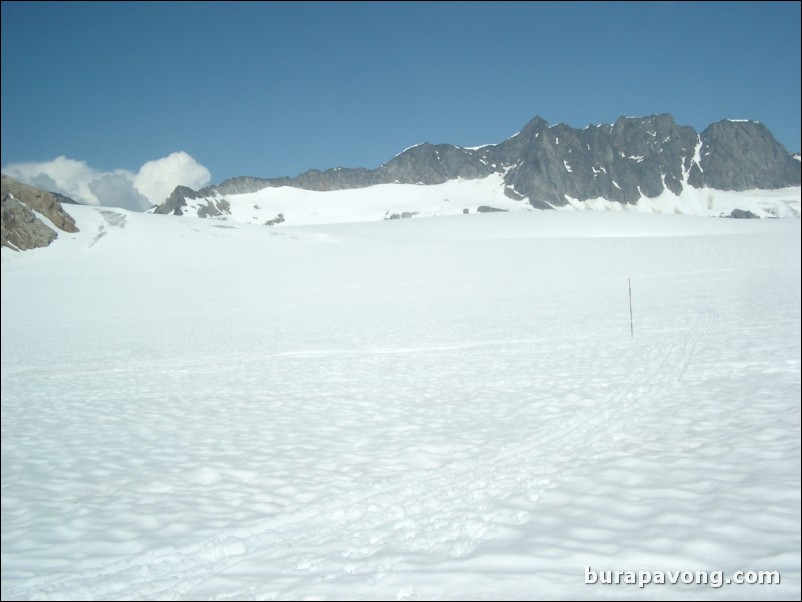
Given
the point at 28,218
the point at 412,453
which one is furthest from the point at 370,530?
the point at 28,218

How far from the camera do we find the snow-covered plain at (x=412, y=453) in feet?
12.0

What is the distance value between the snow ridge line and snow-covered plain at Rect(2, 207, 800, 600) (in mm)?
23

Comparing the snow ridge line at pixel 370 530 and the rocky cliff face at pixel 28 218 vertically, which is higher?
the rocky cliff face at pixel 28 218

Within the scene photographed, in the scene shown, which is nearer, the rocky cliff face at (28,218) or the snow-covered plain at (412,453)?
the snow-covered plain at (412,453)

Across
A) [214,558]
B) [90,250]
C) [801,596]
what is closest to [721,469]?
[801,596]

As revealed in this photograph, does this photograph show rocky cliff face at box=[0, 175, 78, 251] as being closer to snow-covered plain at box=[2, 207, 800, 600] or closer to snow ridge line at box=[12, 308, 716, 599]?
snow-covered plain at box=[2, 207, 800, 600]

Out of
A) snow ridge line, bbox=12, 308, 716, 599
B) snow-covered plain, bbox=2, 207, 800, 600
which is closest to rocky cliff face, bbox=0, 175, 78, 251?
snow-covered plain, bbox=2, 207, 800, 600

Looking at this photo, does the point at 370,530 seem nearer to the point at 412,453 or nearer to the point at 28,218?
the point at 412,453

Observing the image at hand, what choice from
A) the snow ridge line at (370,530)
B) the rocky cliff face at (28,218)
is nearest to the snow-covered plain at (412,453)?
the snow ridge line at (370,530)

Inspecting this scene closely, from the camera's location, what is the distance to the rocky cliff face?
44188 mm

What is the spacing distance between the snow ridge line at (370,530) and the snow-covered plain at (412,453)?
2cm

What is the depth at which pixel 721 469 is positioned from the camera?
4.98m

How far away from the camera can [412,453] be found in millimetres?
6133

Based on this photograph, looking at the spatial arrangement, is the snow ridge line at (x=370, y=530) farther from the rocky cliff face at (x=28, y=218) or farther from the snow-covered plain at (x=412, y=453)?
the rocky cliff face at (x=28, y=218)
